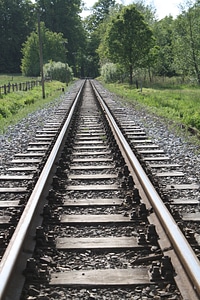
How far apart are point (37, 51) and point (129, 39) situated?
37163 mm

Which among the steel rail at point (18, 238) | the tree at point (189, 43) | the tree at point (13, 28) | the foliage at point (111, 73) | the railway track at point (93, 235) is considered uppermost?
the tree at point (13, 28)

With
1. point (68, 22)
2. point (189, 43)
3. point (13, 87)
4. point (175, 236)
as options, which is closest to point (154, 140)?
point (175, 236)

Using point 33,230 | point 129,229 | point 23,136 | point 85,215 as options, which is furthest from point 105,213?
point 23,136

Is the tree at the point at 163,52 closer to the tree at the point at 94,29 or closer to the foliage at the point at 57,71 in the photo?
the foliage at the point at 57,71

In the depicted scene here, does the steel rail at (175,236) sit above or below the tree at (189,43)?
below

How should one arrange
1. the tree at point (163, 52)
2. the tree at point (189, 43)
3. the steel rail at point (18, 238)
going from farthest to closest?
the tree at point (163, 52), the tree at point (189, 43), the steel rail at point (18, 238)

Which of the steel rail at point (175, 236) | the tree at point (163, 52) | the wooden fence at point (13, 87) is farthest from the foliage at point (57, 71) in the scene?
the steel rail at point (175, 236)

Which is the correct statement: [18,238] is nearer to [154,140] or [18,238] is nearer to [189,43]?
[154,140]

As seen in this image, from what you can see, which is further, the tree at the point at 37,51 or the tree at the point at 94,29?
the tree at the point at 94,29

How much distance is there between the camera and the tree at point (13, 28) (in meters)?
109

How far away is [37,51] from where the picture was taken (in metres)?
79.2

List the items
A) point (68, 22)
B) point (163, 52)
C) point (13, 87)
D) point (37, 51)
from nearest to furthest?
1. point (13, 87)
2. point (163, 52)
3. point (37, 51)
4. point (68, 22)

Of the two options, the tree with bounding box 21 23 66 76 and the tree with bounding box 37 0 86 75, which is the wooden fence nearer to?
the tree with bounding box 21 23 66 76

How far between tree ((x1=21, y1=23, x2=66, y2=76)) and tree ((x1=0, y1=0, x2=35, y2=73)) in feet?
77.5
